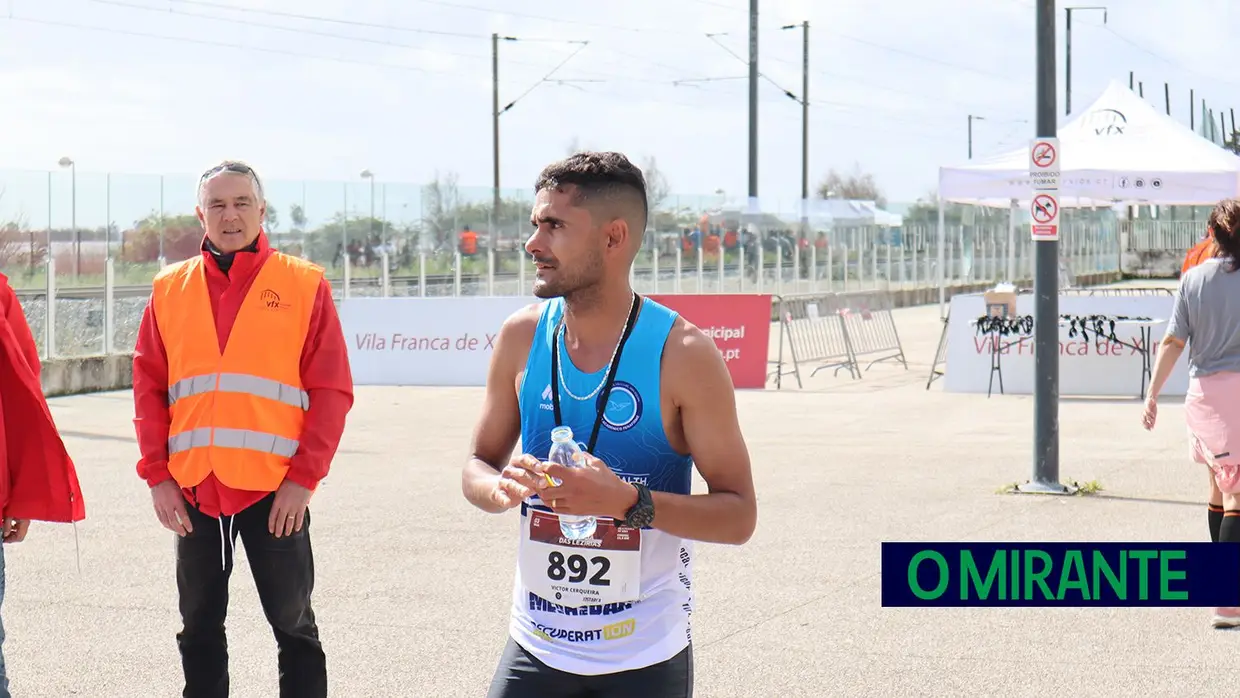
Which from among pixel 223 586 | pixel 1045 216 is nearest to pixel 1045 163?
pixel 1045 216

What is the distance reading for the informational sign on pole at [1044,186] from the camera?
10320 millimetres

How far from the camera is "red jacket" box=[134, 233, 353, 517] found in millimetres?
4680

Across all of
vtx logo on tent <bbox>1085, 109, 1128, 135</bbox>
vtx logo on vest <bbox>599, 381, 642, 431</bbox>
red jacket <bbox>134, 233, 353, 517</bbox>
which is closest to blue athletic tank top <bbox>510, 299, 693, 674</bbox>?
vtx logo on vest <bbox>599, 381, 642, 431</bbox>

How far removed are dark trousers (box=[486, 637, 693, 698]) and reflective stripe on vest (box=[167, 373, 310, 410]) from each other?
5.63 ft

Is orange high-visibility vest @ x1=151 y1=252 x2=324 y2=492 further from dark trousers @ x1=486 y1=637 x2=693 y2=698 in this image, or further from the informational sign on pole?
the informational sign on pole

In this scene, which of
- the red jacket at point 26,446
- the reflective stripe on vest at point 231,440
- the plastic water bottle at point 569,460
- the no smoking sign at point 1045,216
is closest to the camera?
the plastic water bottle at point 569,460

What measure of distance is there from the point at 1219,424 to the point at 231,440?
13.7 feet

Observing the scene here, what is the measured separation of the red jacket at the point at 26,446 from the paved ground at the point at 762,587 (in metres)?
1.50

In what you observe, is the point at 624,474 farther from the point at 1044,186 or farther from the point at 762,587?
the point at 1044,186

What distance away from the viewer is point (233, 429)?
15.3ft

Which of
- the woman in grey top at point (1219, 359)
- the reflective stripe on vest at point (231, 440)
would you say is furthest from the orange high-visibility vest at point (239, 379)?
the woman in grey top at point (1219, 359)

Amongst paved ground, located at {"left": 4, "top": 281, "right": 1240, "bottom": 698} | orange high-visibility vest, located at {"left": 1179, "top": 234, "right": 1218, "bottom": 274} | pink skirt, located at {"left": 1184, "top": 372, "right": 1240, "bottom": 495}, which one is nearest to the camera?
paved ground, located at {"left": 4, "top": 281, "right": 1240, "bottom": 698}

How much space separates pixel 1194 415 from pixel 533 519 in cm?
455

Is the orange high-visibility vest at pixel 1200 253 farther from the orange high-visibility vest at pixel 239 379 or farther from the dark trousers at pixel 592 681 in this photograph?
the dark trousers at pixel 592 681
